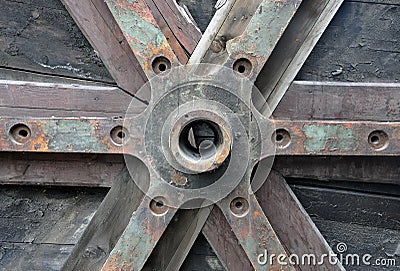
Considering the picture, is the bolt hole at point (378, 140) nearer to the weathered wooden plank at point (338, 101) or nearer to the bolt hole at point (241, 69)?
the weathered wooden plank at point (338, 101)

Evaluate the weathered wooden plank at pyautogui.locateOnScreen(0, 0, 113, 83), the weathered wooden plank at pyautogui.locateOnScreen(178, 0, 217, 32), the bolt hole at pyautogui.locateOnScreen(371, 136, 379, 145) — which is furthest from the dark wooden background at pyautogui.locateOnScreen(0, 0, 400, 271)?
the weathered wooden plank at pyautogui.locateOnScreen(178, 0, 217, 32)

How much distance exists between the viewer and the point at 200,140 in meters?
1.13

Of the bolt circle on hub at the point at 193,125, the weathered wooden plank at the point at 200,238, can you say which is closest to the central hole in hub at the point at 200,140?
the bolt circle on hub at the point at 193,125

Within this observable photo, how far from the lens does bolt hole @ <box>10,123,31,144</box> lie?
2.86 ft

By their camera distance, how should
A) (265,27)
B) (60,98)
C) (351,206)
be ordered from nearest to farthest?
(265,27)
(60,98)
(351,206)

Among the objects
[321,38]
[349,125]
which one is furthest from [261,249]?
[321,38]

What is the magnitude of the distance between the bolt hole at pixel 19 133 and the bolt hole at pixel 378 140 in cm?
73

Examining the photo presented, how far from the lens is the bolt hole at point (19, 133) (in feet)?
2.86

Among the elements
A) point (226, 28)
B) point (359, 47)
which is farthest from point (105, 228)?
point (359, 47)

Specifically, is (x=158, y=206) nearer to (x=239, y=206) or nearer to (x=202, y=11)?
(x=239, y=206)

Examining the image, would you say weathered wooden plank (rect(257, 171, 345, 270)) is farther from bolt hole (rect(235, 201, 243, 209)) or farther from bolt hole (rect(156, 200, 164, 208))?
bolt hole (rect(156, 200, 164, 208))

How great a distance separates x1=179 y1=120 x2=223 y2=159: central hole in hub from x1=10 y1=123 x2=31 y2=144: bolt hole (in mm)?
323

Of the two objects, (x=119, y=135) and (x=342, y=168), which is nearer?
(x=119, y=135)

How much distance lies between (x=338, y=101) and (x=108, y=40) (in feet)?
1.91
